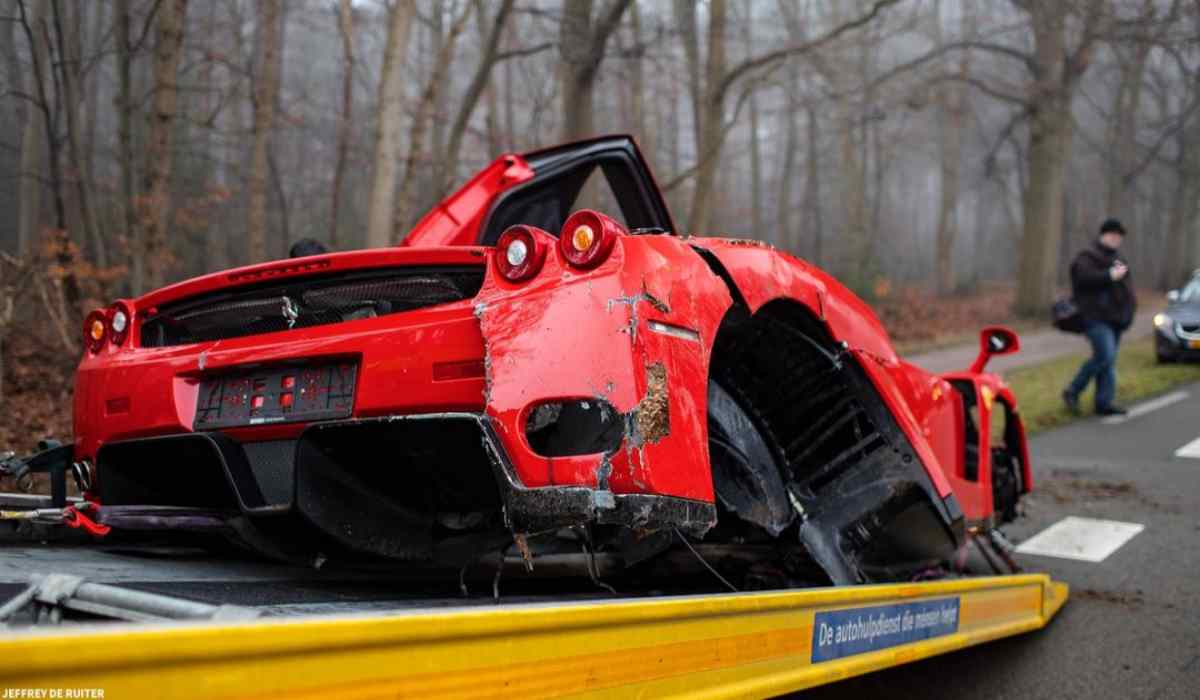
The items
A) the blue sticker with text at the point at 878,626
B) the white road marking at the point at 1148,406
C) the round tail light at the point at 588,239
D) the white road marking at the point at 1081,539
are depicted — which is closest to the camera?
the round tail light at the point at 588,239

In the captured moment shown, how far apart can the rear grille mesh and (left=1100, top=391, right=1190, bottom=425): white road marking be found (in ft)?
29.9

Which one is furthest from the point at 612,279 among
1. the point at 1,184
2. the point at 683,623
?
the point at 1,184

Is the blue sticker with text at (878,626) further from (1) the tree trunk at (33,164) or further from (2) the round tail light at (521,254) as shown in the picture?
(1) the tree trunk at (33,164)

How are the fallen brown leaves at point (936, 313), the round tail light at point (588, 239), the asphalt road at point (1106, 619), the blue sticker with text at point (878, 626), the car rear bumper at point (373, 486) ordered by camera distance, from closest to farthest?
the car rear bumper at point (373, 486)
the round tail light at point (588, 239)
the blue sticker with text at point (878, 626)
the asphalt road at point (1106, 619)
the fallen brown leaves at point (936, 313)

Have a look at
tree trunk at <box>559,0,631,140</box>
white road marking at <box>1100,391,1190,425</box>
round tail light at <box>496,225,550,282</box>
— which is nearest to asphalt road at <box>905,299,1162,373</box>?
white road marking at <box>1100,391,1190,425</box>

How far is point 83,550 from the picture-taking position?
3.18 m

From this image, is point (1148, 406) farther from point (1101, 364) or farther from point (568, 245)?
point (568, 245)

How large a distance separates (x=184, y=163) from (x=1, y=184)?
7.30 metres

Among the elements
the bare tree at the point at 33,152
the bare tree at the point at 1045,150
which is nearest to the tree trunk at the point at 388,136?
the bare tree at the point at 33,152

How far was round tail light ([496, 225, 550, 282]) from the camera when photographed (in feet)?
8.16

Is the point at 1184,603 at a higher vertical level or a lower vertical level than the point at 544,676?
lower

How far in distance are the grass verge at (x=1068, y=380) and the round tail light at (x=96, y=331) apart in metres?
8.61

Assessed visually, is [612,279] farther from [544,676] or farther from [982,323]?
[982,323]

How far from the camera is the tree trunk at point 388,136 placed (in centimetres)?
1224
